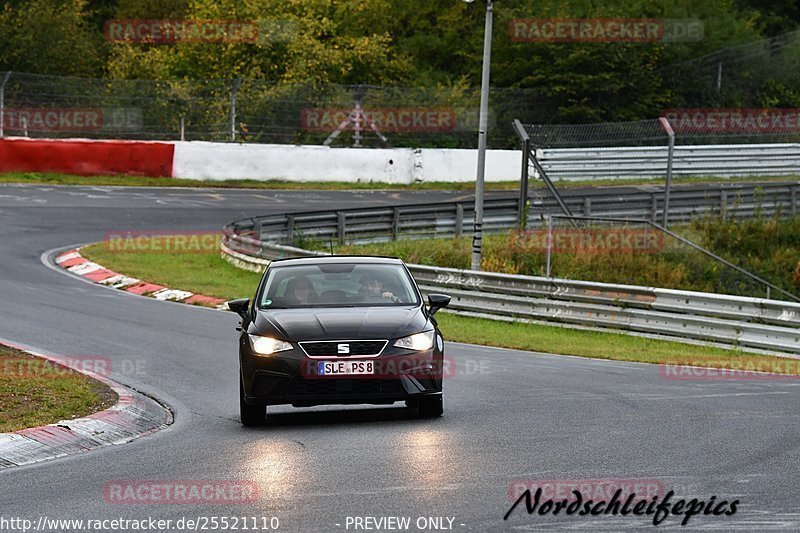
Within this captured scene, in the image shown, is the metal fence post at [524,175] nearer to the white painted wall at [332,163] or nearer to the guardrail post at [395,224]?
the guardrail post at [395,224]

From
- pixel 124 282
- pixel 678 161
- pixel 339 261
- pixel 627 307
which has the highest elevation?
pixel 678 161

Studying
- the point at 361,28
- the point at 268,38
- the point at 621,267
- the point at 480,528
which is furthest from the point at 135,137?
the point at 480,528

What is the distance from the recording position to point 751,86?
2190 inches

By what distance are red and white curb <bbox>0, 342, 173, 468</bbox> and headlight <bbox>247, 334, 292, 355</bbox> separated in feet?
3.87

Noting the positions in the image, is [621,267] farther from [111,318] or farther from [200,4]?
[200,4]

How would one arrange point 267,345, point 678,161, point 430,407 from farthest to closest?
point 678,161, point 430,407, point 267,345

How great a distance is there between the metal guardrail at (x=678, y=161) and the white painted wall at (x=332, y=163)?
1146 cm

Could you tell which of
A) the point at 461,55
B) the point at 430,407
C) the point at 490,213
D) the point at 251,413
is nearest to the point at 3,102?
the point at 490,213

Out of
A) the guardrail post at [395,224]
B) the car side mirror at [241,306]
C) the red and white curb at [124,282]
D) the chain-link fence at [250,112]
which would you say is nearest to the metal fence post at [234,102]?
the chain-link fence at [250,112]

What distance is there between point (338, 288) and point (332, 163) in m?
32.1

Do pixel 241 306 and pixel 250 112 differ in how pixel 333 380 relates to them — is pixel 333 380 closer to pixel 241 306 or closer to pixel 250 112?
pixel 241 306

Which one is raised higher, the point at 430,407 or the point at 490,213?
the point at 490,213

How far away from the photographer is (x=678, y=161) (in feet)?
116

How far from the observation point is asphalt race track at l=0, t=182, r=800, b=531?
7605 mm
